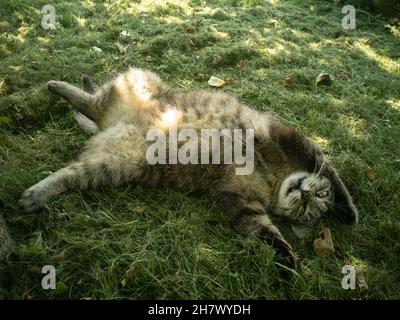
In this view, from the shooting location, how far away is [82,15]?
19.5 feet

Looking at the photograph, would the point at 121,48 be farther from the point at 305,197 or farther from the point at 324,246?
the point at 324,246

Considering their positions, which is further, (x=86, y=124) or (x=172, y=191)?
(x=86, y=124)

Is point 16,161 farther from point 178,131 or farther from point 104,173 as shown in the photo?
point 178,131

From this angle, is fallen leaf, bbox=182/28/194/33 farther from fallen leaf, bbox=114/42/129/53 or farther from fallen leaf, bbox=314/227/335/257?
fallen leaf, bbox=314/227/335/257

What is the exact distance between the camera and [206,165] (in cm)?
305

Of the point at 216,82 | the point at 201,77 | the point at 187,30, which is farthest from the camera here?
the point at 187,30

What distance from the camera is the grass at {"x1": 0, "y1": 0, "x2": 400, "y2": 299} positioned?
2305mm

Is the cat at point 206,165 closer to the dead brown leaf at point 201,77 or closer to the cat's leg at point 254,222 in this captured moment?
the cat's leg at point 254,222

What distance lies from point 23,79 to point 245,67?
275 centimetres

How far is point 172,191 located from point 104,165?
581mm

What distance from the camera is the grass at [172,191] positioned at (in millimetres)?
2305

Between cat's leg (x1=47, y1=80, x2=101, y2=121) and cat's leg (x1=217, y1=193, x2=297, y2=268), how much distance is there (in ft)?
4.66

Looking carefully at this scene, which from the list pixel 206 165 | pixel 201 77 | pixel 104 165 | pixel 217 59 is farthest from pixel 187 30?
pixel 104 165
